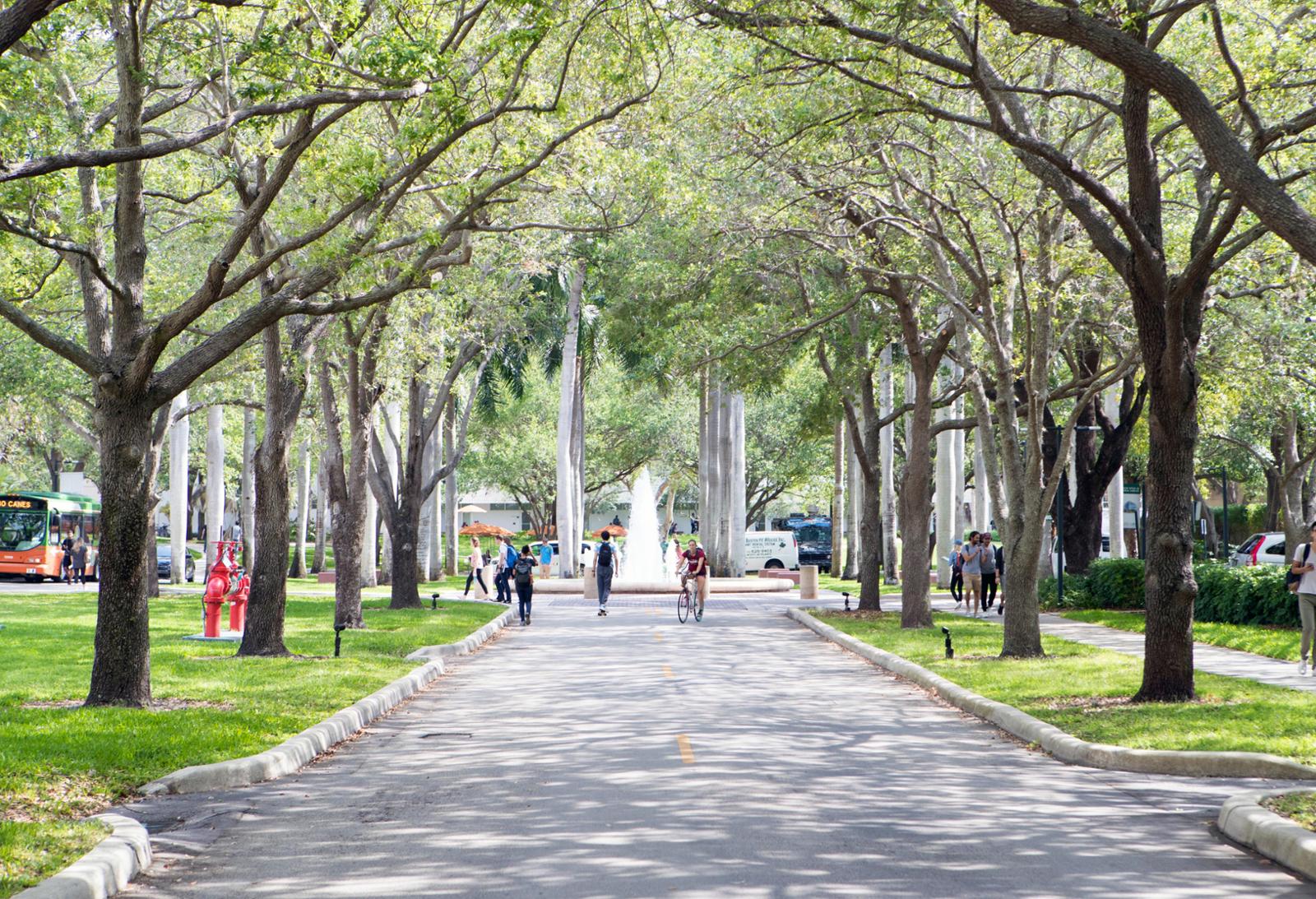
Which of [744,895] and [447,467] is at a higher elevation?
[447,467]

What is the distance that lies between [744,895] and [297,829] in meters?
3.38

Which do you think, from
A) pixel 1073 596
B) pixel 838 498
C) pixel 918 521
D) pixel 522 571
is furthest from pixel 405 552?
pixel 838 498

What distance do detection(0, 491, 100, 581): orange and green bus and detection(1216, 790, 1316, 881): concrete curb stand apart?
45590mm

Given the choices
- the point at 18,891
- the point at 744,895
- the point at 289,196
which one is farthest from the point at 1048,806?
the point at 289,196

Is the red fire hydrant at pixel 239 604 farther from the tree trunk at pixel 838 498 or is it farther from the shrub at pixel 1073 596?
the tree trunk at pixel 838 498

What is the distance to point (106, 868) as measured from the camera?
7.21 metres

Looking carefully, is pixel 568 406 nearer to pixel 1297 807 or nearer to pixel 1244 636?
pixel 1244 636

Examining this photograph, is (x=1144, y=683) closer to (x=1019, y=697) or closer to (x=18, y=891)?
(x=1019, y=697)

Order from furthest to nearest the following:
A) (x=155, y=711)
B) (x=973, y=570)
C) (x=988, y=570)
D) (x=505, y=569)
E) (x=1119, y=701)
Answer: (x=505, y=569), (x=988, y=570), (x=973, y=570), (x=1119, y=701), (x=155, y=711)

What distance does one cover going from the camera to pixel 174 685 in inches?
615

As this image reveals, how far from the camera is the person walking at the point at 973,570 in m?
30.9

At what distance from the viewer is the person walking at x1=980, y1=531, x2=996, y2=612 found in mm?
30953

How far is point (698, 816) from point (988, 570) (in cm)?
2342

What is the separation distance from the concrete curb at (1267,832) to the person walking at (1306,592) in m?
8.58
